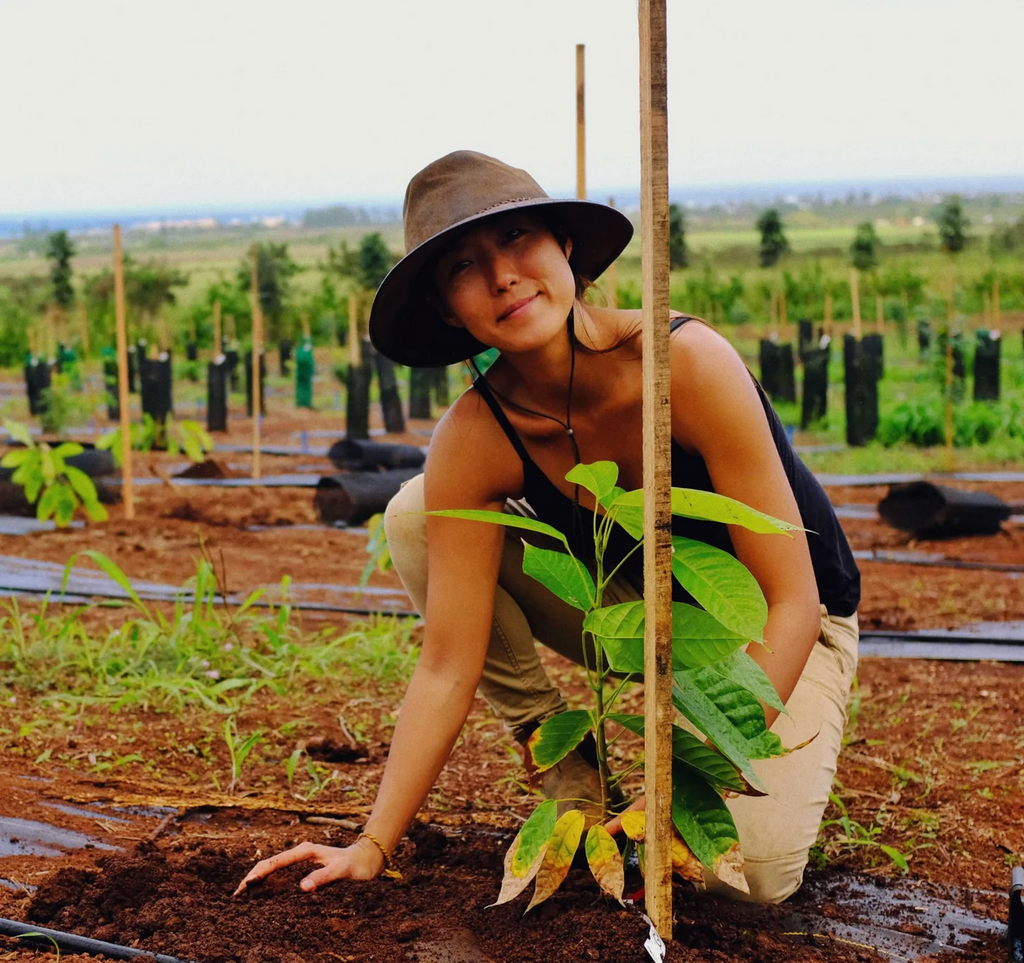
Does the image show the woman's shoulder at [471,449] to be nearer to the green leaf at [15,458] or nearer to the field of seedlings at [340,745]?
the field of seedlings at [340,745]

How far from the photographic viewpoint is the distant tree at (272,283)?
14.7m

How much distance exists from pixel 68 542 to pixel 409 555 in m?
3.20

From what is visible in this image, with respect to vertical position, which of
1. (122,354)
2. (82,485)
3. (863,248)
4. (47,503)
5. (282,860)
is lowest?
(282,860)

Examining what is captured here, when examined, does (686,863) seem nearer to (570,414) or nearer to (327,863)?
(327,863)

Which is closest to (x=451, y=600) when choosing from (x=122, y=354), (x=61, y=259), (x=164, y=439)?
(x=122, y=354)

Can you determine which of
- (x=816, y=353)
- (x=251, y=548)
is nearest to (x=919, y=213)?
(x=816, y=353)

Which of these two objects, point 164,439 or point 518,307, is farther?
point 164,439

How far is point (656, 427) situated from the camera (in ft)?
3.70

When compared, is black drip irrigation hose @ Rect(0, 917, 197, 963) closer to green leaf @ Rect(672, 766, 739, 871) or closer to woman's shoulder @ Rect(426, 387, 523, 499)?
green leaf @ Rect(672, 766, 739, 871)

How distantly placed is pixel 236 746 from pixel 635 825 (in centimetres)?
118

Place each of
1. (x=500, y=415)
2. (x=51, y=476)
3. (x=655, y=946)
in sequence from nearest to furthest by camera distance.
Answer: (x=655, y=946)
(x=500, y=415)
(x=51, y=476)

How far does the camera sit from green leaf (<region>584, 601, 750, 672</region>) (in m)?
1.19

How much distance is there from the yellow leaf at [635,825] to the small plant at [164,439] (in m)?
4.13

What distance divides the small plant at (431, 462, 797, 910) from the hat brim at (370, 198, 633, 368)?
1.14ft
